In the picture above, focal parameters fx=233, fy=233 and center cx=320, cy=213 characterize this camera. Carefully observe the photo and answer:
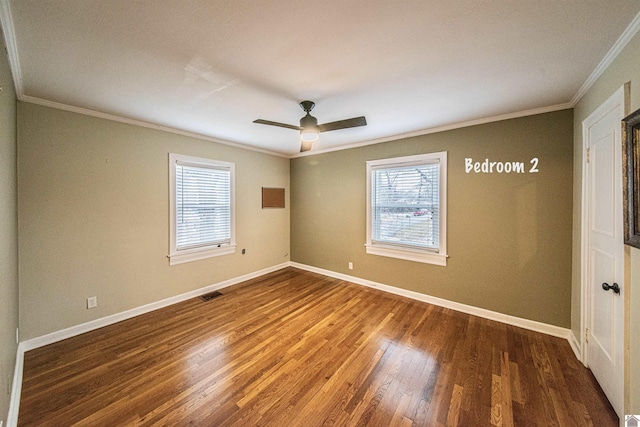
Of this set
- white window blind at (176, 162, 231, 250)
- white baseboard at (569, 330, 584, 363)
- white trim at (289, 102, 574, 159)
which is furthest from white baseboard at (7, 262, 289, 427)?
white baseboard at (569, 330, 584, 363)

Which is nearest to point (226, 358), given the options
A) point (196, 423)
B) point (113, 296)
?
point (196, 423)

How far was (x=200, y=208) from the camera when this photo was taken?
144 inches

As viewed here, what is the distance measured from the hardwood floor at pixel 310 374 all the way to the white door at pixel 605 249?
24cm

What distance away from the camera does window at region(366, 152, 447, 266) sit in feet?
10.7

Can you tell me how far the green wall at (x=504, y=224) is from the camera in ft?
8.17

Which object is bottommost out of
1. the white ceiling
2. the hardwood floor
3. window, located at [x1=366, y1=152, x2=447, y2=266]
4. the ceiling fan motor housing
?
the hardwood floor

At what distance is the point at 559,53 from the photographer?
1.62 metres

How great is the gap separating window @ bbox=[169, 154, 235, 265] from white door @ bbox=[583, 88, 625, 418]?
4330mm

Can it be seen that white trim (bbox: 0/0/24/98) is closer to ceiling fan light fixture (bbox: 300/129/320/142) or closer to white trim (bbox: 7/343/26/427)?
ceiling fan light fixture (bbox: 300/129/320/142)

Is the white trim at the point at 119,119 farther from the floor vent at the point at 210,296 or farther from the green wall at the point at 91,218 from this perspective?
the floor vent at the point at 210,296

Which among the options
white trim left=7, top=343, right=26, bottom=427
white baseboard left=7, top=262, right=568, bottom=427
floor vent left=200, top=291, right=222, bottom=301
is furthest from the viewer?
floor vent left=200, top=291, right=222, bottom=301

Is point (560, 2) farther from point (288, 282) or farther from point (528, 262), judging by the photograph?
point (288, 282)

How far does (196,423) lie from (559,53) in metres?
3.50

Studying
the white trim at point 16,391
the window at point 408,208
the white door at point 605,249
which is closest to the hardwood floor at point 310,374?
the white trim at point 16,391
